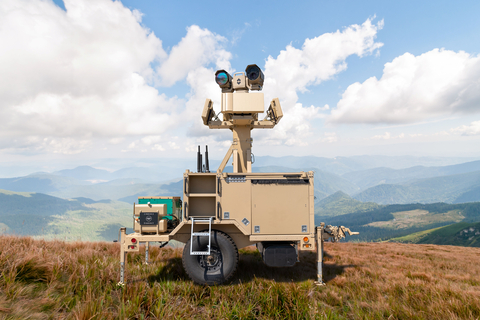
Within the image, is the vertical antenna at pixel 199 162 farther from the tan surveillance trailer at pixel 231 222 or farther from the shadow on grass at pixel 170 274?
the shadow on grass at pixel 170 274

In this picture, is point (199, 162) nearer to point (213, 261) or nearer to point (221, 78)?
point (213, 261)

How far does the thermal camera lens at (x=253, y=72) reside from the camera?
8266 mm

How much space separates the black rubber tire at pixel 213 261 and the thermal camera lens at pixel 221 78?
193 inches

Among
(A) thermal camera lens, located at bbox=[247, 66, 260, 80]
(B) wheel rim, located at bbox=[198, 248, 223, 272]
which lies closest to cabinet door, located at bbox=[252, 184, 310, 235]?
(B) wheel rim, located at bbox=[198, 248, 223, 272]

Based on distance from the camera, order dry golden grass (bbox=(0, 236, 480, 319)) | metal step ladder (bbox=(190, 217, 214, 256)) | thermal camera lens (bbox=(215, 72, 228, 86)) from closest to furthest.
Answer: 1. dry golden grass (bbox=(0, 236, 480, 319))
2. metal step ladder (bbox=(190, 217, 214, 256))
3. thermal camera lens (bbox=(215, 72, 228, 86))

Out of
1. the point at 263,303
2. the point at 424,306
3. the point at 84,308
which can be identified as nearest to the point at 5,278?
the point at 84,308

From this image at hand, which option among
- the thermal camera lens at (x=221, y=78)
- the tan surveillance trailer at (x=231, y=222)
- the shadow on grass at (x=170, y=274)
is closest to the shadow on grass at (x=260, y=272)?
the shadow on grass at (x=170, y=274)

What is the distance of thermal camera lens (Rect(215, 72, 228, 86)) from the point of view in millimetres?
8148

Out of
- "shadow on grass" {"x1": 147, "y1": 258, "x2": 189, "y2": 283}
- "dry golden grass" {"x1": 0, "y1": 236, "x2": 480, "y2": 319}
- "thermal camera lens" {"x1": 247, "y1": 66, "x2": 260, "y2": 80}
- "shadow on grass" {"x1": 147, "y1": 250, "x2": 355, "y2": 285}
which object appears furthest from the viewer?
"thermal camera lens" {"x1": 247, "y1": 66, "x2": 260, "y2": 80}

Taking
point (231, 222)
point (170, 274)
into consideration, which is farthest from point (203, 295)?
point (231, 222)

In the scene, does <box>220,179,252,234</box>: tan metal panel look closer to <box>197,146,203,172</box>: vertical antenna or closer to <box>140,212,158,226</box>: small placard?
<box>197,146,203,172</box>: vertical antenna

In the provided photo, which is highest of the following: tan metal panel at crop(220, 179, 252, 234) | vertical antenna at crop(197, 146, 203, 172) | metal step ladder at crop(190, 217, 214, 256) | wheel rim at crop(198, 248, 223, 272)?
vertical antenna at crop(197, 146, 203, 172)

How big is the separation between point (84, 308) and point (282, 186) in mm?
4569

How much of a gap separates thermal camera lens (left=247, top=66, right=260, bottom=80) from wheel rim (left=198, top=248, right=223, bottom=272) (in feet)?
18.5
